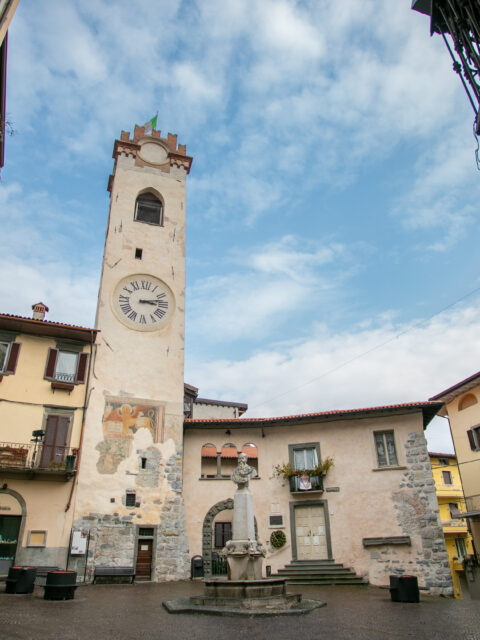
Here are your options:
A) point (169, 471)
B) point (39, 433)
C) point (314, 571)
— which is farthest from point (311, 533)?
point (39, 433)

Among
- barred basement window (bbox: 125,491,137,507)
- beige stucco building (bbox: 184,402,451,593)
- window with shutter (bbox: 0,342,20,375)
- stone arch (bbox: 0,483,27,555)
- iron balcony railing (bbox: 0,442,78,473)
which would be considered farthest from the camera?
barred basement window (bbox: 125,491,137,507)

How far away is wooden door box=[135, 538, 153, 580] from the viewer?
58.9ft

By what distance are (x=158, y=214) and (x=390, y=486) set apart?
1798 cm

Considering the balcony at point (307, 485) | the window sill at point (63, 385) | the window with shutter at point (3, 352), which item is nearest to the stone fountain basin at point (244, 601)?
the balcony at point (307, 485)

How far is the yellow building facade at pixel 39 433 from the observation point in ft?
54.6

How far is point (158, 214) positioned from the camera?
86.1 feet

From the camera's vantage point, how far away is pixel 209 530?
1947 cm

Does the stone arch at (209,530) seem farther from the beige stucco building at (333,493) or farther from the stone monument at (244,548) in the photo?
the stone monument at (244,548)

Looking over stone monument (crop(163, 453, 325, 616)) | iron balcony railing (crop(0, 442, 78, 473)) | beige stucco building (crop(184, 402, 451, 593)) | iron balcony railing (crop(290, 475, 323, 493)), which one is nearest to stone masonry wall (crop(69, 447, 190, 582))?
beige stucco building (crop(184, 402, 451, 593))

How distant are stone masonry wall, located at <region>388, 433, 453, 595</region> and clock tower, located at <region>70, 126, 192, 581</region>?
338 inches

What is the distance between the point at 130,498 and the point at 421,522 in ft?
37.2

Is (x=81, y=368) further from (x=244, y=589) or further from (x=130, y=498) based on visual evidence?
(x=244, y=589)

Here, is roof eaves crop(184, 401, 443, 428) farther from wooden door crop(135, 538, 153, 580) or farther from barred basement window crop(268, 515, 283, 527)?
wooden door crop(135, 538, 153, 580)

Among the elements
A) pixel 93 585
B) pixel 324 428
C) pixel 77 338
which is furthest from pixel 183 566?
pixel 77 338
